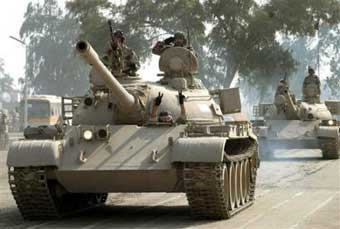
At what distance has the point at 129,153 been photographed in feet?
45.2

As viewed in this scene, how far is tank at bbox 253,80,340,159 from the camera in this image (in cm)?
2823

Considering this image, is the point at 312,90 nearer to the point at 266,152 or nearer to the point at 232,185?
the point at 266,152

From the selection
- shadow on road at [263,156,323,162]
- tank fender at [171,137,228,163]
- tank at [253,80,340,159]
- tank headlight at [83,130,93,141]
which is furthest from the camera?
shadow on road at [263,156,323,162]

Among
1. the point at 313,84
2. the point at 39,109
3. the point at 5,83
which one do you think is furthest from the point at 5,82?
the point at 313,84

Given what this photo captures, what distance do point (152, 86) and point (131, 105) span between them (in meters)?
0.90

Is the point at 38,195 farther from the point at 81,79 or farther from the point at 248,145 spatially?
the point at 81,79

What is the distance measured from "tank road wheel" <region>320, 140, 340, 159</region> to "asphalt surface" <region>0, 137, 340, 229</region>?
6.03m

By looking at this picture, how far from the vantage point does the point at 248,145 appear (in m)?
16.4

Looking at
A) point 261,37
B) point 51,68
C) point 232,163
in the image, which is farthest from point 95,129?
point 51,68

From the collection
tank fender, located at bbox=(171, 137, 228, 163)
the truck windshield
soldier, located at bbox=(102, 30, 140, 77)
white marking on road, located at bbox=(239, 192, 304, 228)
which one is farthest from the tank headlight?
the truck windshield

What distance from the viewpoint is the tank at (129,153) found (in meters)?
13.2

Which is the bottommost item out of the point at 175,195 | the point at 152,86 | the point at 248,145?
the point at 175,195

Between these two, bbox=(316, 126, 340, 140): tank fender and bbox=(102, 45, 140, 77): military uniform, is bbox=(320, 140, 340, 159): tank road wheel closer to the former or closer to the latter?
bbox=(316, 126, 340, 140): tank fender

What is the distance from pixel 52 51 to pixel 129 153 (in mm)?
82373
